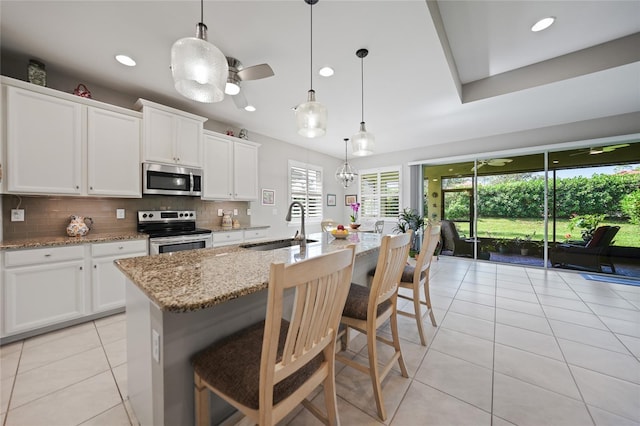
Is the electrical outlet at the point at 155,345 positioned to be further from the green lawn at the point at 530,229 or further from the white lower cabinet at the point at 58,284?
the green lawn at the point at 530,229

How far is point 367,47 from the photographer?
221 cm

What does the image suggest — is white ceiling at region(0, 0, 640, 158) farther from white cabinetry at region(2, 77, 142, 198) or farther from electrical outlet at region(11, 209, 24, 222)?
electrical outlet at region(11, 209, 24, 222)

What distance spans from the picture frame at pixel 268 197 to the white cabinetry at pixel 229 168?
56 centimetres

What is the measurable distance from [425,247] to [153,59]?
323cm

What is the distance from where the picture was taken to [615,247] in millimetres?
4004

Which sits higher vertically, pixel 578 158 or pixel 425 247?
pixel 578 158

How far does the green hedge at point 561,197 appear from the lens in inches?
155

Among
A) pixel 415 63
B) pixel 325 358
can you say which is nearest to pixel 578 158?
pixel 415 63

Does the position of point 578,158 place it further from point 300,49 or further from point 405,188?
point 300,49

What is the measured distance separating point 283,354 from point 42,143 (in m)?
3.17

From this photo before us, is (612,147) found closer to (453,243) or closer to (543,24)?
(453,243)

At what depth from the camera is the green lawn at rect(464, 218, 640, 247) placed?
12.7ft

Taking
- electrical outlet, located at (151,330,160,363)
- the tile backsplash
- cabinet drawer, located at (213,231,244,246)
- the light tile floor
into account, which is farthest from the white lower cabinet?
electrical outlet, located at (151,330,160,363)

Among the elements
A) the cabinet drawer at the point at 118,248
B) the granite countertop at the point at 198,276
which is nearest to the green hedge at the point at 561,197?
the granite countertop at the point at 198,276
